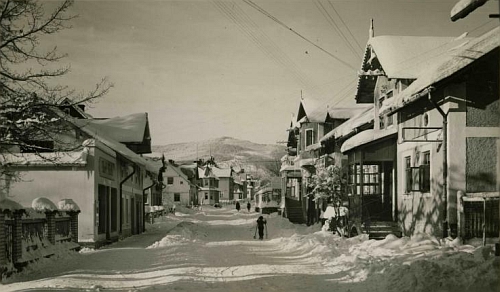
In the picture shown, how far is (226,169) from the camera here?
484ft

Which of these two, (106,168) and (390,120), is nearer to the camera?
(390,120)

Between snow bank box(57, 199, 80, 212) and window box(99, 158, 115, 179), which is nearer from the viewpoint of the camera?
snow bank box(57, 199, 80, 212)

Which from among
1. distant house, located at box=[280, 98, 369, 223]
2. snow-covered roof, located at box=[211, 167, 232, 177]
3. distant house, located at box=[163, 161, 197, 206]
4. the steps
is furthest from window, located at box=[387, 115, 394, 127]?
snow-covered roof, located at box=[211, 167, 232, 177]

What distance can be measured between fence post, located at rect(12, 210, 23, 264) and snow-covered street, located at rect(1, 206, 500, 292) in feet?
1.59

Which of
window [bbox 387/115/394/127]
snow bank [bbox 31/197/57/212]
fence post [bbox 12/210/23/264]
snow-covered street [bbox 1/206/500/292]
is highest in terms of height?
window [bbox 387/115/394/127]

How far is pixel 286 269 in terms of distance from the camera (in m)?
14.8

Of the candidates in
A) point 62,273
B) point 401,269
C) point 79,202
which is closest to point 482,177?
point 401,269

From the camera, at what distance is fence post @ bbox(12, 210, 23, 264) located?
14281 millimetres

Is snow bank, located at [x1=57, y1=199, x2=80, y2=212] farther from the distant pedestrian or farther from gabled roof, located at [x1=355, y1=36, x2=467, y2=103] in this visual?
gabled roof, located at [x1=355, y1=36, x2=467, y2=103]

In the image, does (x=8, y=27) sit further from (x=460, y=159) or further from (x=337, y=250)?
(x=460, y=159)

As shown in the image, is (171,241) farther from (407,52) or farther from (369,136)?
(407,52)

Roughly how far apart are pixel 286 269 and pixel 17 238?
23.8 ft

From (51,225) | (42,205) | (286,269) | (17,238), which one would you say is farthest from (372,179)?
(17,238)

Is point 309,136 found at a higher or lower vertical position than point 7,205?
higher
